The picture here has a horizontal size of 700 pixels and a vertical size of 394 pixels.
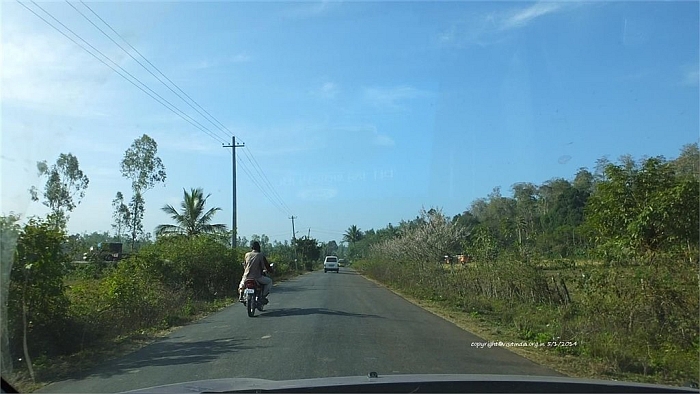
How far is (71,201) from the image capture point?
129ft

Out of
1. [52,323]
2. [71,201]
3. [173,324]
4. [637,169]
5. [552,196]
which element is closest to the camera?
[52,323]

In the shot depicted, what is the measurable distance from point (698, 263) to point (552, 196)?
2490cm

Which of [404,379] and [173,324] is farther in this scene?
[173,324]

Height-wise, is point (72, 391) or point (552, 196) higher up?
A: point (552, 196)

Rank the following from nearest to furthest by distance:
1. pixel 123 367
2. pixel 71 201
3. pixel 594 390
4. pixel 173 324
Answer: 1. pixel 594 390
2. pixel 123 367
3. pixel 173 324
4. pixel 71 201

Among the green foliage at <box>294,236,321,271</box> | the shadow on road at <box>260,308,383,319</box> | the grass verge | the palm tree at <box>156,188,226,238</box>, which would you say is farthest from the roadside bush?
the green foliage at <box>294,236,321,271</box>

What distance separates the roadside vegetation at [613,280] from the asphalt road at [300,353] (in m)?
1.35

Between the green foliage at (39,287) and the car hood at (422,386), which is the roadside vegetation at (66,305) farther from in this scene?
the car hood at (422,386)

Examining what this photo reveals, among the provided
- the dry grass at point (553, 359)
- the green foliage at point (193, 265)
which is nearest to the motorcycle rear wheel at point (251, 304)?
the dry grass at point (553, 359)

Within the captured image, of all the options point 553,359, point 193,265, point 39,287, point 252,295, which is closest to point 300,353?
point 553,359

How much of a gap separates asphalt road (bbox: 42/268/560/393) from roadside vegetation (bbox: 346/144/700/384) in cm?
135

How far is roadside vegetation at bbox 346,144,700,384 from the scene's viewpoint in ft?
29.5

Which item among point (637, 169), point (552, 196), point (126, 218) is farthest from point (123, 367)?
point (126, 218)

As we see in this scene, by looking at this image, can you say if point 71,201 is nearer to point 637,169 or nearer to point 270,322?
point 270,322
